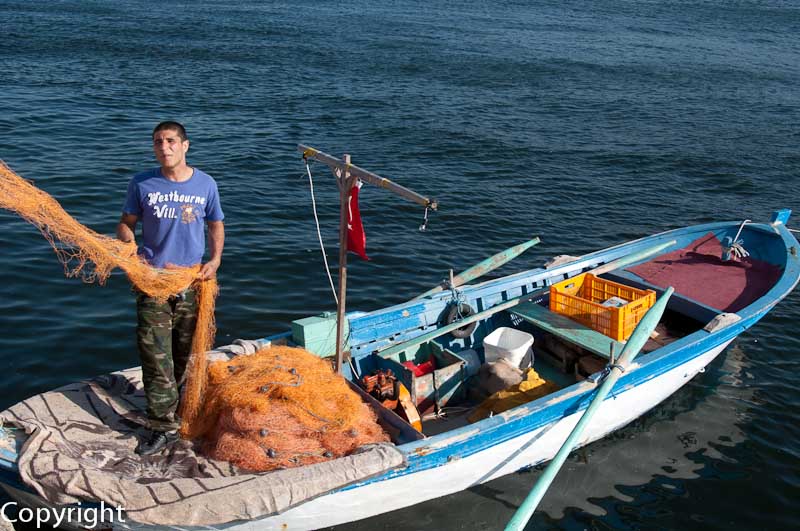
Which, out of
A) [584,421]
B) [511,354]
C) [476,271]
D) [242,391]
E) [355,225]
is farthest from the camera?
[476,271]

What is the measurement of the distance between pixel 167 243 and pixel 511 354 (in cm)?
396

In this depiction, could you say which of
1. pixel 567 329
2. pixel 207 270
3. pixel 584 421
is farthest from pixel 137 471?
pixel 567 329

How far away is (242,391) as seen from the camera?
6.27 m

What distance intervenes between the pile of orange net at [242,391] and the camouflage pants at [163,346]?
3.9 inches

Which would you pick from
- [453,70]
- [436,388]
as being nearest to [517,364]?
[436,388]

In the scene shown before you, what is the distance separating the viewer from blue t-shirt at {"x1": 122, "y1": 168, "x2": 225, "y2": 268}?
19.2 feet

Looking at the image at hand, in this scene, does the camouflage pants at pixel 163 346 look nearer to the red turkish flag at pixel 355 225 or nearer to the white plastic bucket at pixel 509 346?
the red turkish flag at pixel 355 225

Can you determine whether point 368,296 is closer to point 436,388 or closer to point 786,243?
point 436,388

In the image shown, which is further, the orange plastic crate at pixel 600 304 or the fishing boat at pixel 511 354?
the orange plastic crate at pixel 600 304

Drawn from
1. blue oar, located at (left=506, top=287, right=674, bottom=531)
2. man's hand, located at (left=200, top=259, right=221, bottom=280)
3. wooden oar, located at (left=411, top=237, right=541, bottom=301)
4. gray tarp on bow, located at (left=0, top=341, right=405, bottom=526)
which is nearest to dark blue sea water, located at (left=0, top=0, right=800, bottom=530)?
blue oar, located at (left=506, top=287, right=674, bottom=531)

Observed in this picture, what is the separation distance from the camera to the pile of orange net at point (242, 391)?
5.77 meters

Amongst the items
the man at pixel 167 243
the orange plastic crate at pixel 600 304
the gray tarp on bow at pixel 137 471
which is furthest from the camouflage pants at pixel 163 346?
the orange plastic crate at pixel 600 304

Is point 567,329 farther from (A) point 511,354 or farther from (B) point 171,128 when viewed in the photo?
(B) point 171,128

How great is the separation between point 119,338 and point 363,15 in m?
34.5
